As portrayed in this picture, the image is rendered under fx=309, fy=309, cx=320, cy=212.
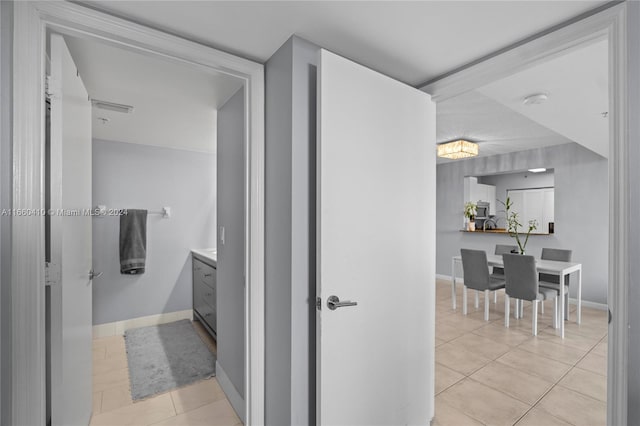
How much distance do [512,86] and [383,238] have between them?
5.35 ft

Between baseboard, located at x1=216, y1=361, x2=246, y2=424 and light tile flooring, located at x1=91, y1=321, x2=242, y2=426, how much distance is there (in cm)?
3

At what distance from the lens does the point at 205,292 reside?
3.37 metres

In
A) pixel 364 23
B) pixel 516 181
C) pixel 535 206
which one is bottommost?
pixel 535 206

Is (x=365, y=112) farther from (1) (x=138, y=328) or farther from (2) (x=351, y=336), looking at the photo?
(1) (x=138, y=328)

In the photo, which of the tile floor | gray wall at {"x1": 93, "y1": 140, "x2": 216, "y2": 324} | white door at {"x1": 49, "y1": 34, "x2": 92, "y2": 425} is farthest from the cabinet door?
white door at {"x1": 49, "y1": 34, "x2": 92, "y2": 425}

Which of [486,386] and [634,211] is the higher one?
[634,211]

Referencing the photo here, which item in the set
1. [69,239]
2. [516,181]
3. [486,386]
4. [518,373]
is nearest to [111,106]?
[69,239]

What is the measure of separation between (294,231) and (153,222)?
3.03 m

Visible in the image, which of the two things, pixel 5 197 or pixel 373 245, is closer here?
pixel 5 197

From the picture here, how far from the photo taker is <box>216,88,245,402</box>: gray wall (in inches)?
82.0

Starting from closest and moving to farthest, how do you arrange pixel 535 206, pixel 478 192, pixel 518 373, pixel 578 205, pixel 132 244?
pixel 518 373 → pixel 132 244 → pixel 578 205 → pixel 478 192 → pixel 535 206

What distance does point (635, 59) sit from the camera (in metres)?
1.15

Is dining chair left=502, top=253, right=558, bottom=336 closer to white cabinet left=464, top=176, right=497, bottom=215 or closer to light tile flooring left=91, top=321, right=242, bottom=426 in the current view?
white cabinet left=464, top=176, right=497, bottom=215

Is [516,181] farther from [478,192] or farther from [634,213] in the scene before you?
[634,213]
